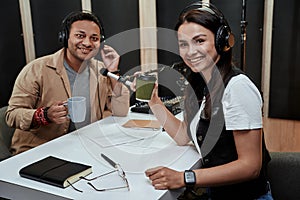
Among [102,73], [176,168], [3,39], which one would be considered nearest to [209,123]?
[176,168]

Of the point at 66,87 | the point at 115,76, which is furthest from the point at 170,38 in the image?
the point at 66,87

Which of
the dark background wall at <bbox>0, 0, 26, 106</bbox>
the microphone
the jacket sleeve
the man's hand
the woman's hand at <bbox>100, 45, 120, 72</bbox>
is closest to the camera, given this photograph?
the man's hand

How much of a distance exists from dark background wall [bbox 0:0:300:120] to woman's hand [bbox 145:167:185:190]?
2.10 meters

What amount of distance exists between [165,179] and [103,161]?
0.31m

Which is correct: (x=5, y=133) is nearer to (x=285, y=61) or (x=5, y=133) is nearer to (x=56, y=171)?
(x=56, y=171)

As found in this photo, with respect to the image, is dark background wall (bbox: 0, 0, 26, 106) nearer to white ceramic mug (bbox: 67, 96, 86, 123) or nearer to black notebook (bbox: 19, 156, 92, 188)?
white ceramic mug (bbox: 67, 96, 86, 123)

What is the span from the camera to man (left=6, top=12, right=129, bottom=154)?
1699 millimetres

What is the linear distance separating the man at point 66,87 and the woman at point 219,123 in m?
0.63

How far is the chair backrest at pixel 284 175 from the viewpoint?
4.65ft

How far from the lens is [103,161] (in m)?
1.29

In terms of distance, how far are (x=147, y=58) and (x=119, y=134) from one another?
2.25 meters

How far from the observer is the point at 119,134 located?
62.1 inches

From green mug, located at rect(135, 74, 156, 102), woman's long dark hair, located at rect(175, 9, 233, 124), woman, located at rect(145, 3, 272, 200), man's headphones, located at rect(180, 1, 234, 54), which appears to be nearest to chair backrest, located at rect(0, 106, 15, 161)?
green mug, located at rect(135, 74, 156, 102)

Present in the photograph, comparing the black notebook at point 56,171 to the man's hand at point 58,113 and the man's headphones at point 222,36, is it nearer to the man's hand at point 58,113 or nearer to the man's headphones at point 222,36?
the man's hand at point 58,113
